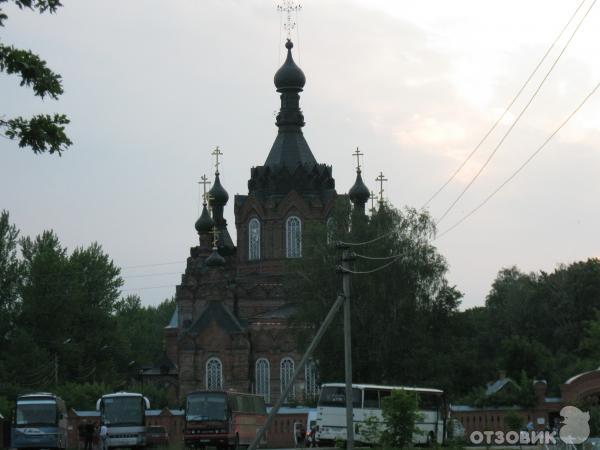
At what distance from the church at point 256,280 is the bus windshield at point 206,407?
94.1 feet

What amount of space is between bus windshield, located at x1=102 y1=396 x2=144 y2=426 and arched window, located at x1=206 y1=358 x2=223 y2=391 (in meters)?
29.3

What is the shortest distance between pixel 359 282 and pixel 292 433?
23.8 ft

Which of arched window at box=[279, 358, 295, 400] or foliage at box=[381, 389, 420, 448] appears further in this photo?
arched window at box=[279, 358, 295, 400]

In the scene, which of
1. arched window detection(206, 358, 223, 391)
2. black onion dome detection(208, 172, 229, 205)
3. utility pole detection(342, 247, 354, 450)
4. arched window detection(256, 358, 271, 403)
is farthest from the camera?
black onion dome detection(208, 172, 229, 205)

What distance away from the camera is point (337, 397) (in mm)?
40500

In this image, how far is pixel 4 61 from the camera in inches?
714

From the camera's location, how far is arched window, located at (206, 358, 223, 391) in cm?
7194

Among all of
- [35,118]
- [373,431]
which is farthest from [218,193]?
[35,118]

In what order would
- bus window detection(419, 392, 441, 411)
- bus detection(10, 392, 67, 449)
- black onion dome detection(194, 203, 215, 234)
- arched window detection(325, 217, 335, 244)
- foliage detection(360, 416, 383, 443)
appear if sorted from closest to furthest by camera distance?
foliage detection(360, 416, 383, 443), bus detection(10, 392, 67, 449), bus window detection(419, 392, 441, 411), arched window detection(325, 217, 335, 244), black onion dome detection(194, 203, 215, 234)

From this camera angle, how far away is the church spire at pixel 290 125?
78938mm

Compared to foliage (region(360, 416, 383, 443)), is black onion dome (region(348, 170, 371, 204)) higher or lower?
higher

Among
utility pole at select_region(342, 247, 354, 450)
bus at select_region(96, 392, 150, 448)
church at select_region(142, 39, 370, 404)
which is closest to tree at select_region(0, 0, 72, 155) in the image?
utility pole at select_region(342, 247, 354, 450)

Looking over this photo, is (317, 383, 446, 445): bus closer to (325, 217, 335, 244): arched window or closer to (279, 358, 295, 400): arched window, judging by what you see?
(325, 217, 335, 244): arched window

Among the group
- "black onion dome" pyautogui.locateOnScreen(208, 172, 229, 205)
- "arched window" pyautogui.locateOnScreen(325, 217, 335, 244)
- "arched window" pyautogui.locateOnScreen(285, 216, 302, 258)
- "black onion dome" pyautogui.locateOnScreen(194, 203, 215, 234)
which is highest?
"black onion dome" pyautogui.locateOnScreen(208, 172, 229, 205)
